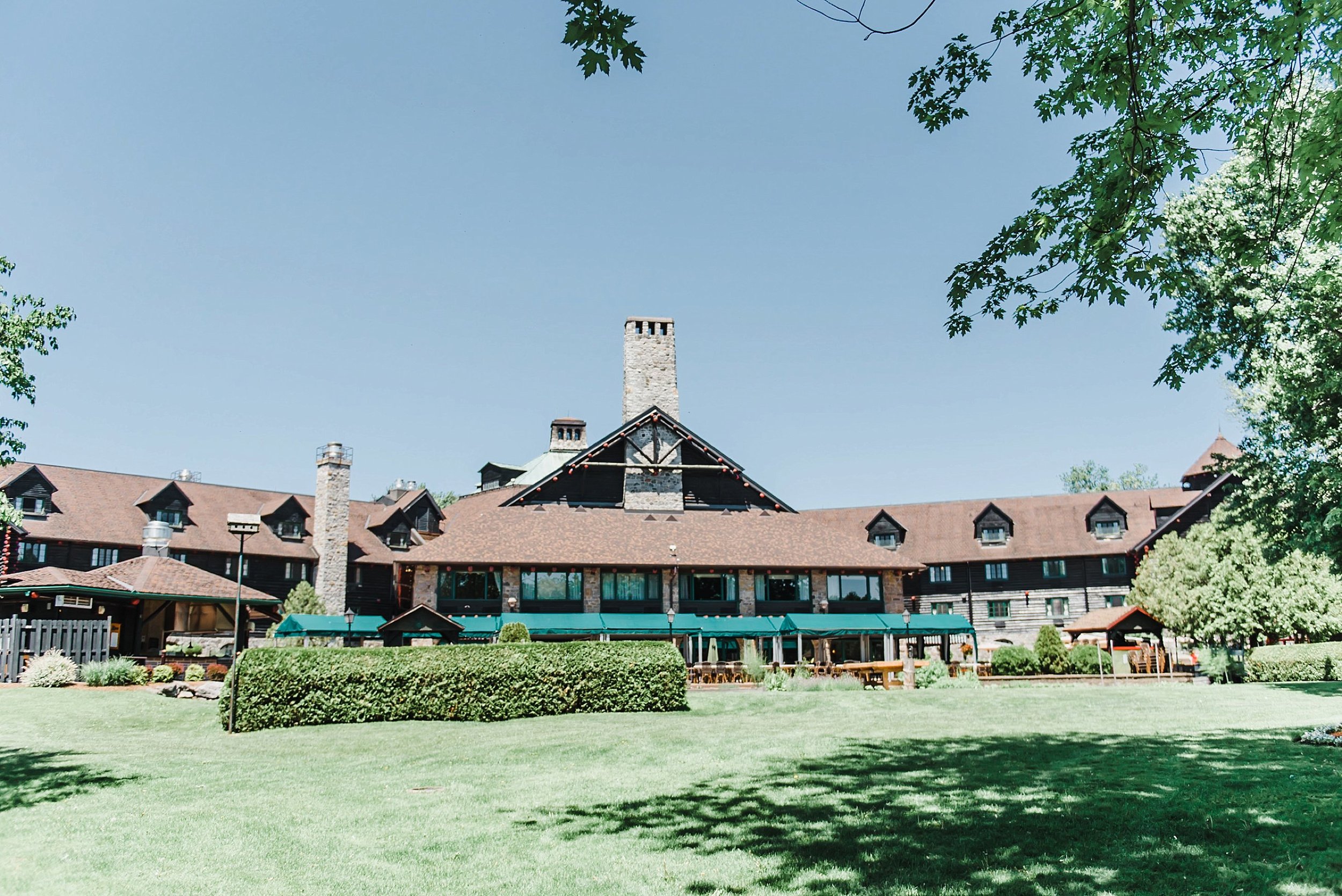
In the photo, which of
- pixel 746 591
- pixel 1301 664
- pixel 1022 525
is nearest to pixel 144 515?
pixel 746 591

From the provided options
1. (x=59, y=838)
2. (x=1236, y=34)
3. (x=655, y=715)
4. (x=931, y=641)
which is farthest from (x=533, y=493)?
(x=1236, y=34)

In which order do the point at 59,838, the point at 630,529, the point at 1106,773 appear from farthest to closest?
the point at 630,529
the point at 1106,773
the point at 59,838

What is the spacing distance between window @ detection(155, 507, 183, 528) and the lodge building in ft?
0.36

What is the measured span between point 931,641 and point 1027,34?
140 ft

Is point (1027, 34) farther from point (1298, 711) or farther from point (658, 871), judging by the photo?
point (1298, 711)

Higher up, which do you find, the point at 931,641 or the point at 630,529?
the point at 630,529

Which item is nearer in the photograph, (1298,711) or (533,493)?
(1298,711)

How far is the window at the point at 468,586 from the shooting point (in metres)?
40.5

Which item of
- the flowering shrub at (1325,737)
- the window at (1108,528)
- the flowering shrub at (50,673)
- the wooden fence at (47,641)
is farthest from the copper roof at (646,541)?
the flowering shrub at (1325,737)

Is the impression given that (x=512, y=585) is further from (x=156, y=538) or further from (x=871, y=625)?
(x=156, y=538)

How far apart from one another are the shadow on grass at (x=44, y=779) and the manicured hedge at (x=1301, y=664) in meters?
34.4

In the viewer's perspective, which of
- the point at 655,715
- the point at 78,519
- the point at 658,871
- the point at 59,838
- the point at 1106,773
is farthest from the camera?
the point at 78,519

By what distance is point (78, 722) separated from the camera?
20062 millimetres

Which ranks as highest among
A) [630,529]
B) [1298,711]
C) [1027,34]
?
[1027,34]
